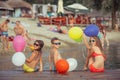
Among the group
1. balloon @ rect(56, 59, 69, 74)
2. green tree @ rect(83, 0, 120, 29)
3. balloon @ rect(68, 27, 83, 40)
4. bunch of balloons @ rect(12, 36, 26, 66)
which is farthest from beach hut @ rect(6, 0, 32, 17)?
balloon @ rect(56, 59, 69, 74)

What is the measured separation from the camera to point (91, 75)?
26.2ft

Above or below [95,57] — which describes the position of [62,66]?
below

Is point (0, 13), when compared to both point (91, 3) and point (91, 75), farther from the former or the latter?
point (91, 75)

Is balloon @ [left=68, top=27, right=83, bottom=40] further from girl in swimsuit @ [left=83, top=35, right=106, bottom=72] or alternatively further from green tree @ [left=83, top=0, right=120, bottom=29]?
green tree @ [left=83, top=0, right=120, bottom=29]

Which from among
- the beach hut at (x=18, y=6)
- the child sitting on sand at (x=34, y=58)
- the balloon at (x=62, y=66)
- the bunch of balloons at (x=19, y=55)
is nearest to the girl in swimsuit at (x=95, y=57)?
the balloon at (x=62, y=66)

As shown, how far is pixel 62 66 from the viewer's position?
821cm

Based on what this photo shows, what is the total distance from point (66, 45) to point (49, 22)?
1311 centimetres

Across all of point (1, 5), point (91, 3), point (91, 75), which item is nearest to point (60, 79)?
point (91, 75)

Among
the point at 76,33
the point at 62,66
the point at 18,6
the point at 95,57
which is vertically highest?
the point at 18,6

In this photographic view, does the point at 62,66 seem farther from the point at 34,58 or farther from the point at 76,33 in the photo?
the point at 76,33

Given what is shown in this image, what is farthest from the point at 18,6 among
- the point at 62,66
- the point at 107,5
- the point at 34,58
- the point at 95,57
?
the point at 62,66

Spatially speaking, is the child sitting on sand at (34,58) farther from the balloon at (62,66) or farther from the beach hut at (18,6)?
the beach hut at (18,6)

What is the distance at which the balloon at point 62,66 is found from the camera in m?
8.22

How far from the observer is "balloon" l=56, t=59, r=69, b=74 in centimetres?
822
